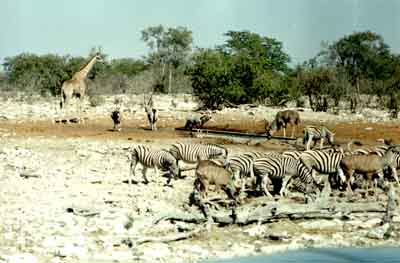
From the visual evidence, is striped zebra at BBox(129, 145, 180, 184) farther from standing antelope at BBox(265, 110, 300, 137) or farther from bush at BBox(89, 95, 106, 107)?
bush at BBox(89, 95, 106, 107)

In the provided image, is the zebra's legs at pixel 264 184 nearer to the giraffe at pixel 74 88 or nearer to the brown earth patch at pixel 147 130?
the brown earth patch at pixel 147 130

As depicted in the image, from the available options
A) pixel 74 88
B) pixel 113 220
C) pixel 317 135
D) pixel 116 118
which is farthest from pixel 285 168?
pixel 74 88

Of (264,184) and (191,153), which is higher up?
(191,153)

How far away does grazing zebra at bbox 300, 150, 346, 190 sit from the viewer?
16062 millimetres

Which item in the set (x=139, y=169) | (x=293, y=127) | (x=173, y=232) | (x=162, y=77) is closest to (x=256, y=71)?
(x=293, y=127)

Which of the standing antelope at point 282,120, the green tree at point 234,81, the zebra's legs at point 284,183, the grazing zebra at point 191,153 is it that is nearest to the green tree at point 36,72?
the green tree at point 234,81

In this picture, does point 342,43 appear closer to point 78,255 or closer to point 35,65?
point 35,65

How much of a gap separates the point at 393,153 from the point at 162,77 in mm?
34647

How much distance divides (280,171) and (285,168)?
12 cm

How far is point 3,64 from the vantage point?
59.7 meters

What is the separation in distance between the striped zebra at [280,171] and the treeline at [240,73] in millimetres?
19935

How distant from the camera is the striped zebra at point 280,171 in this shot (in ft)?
49.5

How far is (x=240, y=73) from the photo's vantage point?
36.4 metres

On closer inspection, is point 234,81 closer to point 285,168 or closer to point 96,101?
point 96,101
